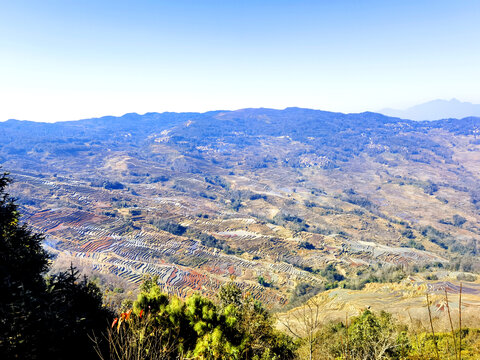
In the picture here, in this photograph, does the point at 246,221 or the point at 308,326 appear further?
the point at 246,221

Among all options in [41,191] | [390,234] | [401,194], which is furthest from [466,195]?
[41,191]

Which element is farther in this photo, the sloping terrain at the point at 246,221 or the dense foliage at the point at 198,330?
the sloping terrain at the point at 246,221

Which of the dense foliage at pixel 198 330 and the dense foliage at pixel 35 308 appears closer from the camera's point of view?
the dense foliage at pixel 35 308

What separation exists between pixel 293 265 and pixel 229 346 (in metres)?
61.2

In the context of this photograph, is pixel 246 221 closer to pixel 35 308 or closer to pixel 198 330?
pixel 198 330

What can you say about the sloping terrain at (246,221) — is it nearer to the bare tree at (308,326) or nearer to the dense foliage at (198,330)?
the bare tree at (308,326)

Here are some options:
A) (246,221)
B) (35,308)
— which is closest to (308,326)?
(35,308)

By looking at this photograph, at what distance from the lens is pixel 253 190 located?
156000 mm

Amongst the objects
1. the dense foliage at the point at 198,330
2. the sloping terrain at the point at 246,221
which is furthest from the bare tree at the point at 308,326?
the sloping terrain at the point at 246,221

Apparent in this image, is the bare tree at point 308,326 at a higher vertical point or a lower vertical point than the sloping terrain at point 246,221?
higher

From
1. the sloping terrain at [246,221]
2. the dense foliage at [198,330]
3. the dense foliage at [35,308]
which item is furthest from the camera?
the sloping terrain at [246,221]

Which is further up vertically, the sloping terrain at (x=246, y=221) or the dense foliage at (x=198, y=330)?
the dense foliage at (x=198, y=330)

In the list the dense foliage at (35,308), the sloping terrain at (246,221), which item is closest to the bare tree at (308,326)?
the dense foliage at (35,308)

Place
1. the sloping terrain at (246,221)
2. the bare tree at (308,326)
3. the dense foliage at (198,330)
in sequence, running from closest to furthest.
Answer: the bare tree at (308,326) < the dense foliage at (198,330) < the sloping terrain at (246,221)
